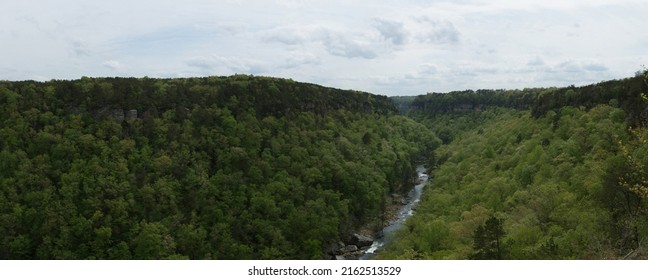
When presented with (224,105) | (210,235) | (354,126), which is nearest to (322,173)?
(224,105)

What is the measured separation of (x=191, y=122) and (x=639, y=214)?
52.2 metres

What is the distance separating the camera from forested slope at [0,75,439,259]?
160ft

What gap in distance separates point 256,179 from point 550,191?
3449 centimetres

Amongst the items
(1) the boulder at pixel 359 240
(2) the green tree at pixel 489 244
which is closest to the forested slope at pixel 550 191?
(2) the green tree at pixel 489 244

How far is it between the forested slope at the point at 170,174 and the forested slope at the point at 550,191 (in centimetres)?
1367

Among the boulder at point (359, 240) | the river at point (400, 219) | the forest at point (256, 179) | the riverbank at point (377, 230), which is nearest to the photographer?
the forest at point (256, 179)

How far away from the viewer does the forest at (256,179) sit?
3894 cm

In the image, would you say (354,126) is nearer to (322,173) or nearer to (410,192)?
(410,192)

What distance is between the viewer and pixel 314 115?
9000cm

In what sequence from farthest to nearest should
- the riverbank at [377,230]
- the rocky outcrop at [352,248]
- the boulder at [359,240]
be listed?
the boulder at [359,240] → the riverbank at [377,230] → the rocky outcrop at [352,248]

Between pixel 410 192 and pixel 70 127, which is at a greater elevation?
pixel 70 127

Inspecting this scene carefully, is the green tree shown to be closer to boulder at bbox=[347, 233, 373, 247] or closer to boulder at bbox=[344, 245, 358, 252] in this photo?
boulder at bbox=[344, 245, 358, 252]

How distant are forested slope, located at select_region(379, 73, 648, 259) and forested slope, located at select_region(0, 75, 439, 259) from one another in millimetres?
13667

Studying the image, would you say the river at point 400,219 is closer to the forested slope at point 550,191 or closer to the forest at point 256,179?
the forest at point 256,179
